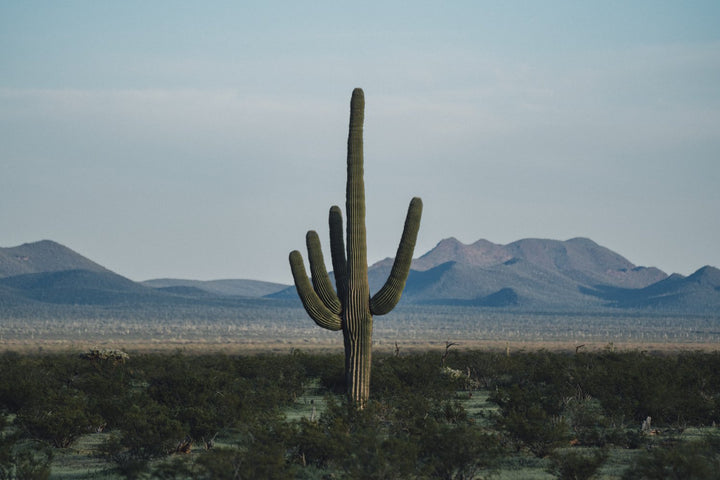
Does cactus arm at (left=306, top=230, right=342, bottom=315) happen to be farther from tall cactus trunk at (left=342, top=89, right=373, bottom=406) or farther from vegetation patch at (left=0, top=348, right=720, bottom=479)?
vegetation patch at (left=0, top=348, right=720, bottom=479)

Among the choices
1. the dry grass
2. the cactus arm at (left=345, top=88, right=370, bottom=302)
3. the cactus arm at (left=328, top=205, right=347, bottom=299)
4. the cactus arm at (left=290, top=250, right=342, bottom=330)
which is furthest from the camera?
the dry grass

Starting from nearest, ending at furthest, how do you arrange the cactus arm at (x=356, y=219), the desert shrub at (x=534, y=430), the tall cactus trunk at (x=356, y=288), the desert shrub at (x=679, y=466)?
1. the desert shrub at (x=679, y=466)
2. the desert shrub at (x=534, y=430)
3. the tall cactus trunk at (x=356, y=288)
4. the cactus arm at (x=356, y=219)

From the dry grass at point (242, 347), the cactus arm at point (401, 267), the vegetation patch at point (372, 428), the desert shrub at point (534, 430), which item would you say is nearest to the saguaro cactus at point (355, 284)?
the cactus arm at point (401, 267)

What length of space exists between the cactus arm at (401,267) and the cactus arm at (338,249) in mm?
787

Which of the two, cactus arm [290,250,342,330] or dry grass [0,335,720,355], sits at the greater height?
cactus arm [290,250,342,330]

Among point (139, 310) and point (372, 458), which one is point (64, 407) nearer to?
point (372, 458)

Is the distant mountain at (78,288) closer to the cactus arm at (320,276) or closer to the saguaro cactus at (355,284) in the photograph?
the cactus arm at (320,276)

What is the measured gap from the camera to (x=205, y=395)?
20.5m

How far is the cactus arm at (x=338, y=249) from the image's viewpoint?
70.4 feet

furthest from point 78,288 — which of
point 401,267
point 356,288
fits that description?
point 401,267

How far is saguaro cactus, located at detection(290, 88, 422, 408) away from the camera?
20.8 metres

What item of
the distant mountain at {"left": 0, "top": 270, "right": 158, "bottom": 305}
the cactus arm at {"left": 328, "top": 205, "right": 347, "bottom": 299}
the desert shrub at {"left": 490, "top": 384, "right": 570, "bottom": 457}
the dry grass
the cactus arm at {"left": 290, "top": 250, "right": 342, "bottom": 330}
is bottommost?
the dry grass

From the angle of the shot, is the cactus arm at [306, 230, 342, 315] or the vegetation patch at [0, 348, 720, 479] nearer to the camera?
the vegetation patch at [0, 348, 720, 479]

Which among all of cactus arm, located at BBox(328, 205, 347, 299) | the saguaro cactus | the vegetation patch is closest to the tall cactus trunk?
the saguaro cactus
